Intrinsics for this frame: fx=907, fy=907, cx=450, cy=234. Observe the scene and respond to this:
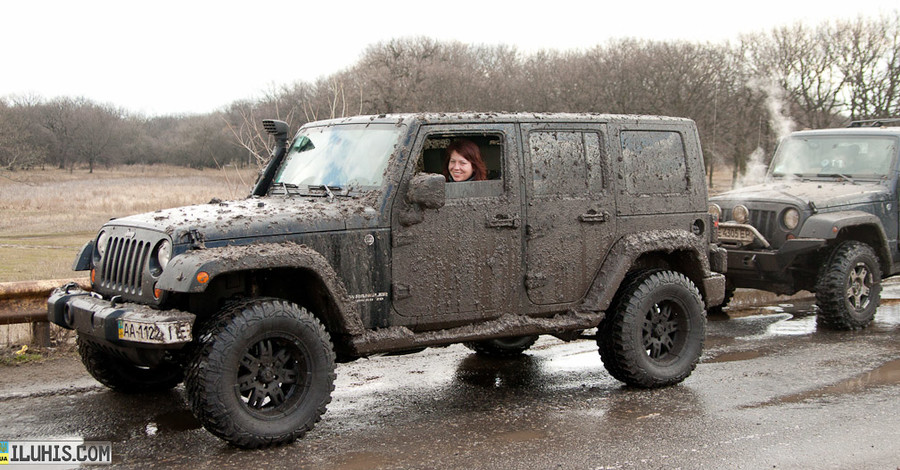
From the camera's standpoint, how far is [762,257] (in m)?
9.83

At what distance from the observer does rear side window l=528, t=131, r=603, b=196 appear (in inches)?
266

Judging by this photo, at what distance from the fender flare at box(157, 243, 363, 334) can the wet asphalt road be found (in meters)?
0.88

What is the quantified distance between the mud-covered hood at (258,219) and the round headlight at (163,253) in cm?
8

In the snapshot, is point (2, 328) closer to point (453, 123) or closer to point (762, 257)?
point (453, 123)

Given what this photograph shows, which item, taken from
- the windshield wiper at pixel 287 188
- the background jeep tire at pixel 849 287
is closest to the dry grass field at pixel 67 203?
the windshield wiper at pixel 287 188

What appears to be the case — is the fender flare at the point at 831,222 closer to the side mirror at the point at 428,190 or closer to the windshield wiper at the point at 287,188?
the side mirror at the point at 428,190

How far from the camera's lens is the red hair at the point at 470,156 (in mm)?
6602

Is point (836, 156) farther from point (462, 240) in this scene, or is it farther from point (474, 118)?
point (462, 240)

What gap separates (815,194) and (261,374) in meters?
7.18

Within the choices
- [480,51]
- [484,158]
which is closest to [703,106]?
[480,51]

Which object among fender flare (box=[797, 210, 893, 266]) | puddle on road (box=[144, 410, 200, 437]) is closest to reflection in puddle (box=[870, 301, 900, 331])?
fender flare (box=[797, 210, 893, 266])

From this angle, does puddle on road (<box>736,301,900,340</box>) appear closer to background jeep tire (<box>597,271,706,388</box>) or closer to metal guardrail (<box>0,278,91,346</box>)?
background jeep tire (<box>597,271,706,388</box>)

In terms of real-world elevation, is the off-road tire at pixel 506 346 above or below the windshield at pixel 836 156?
below

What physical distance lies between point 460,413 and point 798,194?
5.67 meters
